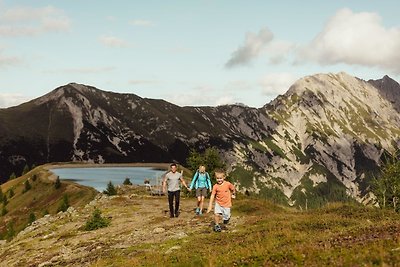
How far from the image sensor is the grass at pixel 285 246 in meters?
13.0

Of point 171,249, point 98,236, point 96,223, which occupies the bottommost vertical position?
point 98,236

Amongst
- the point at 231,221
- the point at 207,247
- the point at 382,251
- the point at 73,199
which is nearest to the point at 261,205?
the point at 231,221

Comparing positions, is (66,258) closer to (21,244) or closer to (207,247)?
(207,247)

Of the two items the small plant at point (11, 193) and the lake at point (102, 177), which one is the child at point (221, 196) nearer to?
the lake at point (102, 177)

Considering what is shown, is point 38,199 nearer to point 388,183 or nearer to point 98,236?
point 388,183

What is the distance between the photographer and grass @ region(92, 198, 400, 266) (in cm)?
1296

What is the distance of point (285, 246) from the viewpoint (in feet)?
52.7

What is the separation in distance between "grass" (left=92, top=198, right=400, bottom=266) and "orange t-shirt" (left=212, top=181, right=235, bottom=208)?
1676mm

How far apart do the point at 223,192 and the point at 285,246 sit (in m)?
6.78

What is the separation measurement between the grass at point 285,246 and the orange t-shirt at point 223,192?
1.68 m

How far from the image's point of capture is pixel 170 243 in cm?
2108

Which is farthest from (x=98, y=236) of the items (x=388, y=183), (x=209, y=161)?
(x=388, y=183)

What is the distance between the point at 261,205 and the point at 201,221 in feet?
37.8

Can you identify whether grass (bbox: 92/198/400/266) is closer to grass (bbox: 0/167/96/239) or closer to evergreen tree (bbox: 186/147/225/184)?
evergreen tree (bbox: 186/147/225/184)
